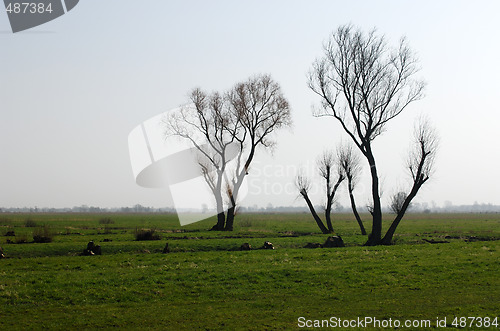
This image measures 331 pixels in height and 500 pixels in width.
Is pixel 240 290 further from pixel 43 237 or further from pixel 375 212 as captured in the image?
pixel 43 237

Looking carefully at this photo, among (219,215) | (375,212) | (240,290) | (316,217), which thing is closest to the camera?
(240,290)

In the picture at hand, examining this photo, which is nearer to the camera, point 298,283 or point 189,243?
point 298,283

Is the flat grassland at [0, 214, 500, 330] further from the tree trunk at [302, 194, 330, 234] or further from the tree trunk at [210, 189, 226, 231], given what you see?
the tree trunk at [210, 189, 226, 231]

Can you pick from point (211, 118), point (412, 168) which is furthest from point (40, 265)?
point (211, 118)

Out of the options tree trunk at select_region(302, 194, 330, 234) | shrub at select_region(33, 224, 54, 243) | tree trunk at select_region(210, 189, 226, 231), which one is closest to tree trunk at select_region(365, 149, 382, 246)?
tree trunk at select_region(302, 194, 330, 234)

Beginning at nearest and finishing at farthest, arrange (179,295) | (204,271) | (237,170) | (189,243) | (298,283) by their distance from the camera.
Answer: (179,295), (298,283), (204,271), (189,243), (237,170)

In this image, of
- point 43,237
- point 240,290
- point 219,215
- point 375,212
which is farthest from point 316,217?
point 240,290

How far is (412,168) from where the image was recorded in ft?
120

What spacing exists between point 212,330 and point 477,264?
1531 cm

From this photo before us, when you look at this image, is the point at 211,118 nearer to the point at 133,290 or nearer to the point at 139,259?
the point at 139,259

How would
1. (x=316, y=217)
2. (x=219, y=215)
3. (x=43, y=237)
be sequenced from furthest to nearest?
(x=219, y=215), (x=316, y=217), (x=43, y=237)

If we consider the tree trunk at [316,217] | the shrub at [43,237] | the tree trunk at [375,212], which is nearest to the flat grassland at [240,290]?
the tree trunk at [375,212]

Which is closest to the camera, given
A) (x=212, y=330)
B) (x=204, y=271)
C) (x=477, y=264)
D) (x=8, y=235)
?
(x=212, y=330)

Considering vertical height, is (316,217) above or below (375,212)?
below
